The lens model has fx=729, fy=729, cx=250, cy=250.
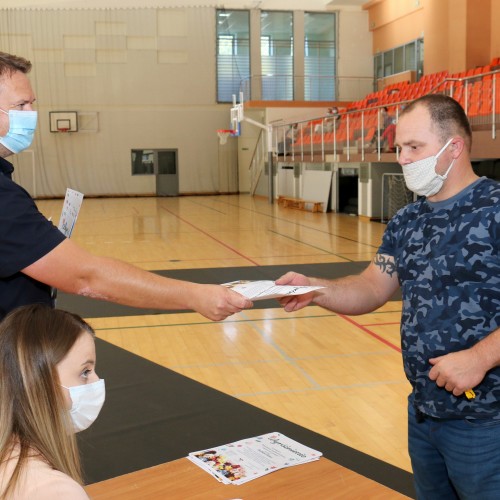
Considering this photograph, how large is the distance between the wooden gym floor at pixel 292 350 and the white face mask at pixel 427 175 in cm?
193

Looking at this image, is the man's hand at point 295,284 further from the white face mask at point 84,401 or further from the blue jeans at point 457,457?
the white face mask at point 84,401

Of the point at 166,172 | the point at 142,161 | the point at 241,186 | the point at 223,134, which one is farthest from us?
the point at 241,186

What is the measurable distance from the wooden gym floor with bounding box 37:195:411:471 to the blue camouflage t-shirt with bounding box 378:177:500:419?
167 centimetres

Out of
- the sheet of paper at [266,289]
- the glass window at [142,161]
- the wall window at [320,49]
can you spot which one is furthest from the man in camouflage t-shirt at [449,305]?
the glass window at [142,161]

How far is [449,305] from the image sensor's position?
7.39 ft

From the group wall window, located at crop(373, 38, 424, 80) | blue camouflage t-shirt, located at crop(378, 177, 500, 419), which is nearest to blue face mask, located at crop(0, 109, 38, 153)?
blue camouflage t-shirt, located at crop(378, 177, 500, 419)

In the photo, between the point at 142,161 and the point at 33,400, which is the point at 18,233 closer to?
the point at 33,400

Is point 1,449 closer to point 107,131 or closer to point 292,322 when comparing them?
point 292,322

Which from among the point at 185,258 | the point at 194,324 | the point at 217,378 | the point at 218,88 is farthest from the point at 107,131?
the point at 217,378

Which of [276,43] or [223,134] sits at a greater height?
[276,43]

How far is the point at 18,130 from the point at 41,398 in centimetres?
136

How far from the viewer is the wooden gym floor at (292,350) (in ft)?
14.7

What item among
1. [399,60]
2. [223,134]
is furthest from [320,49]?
[223,134]

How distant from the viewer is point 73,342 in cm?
162
